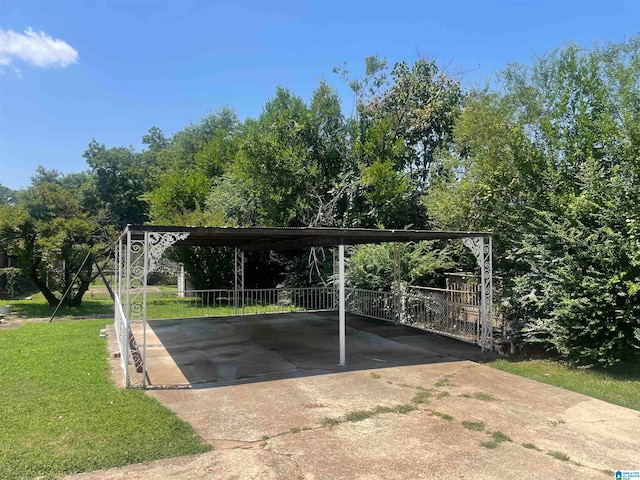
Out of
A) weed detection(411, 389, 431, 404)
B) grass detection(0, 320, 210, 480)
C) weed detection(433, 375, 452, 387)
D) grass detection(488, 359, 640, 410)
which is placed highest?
grass detection(0, 320, 210, 480)

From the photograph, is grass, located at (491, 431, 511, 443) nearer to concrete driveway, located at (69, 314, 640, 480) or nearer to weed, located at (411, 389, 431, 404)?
concrete driveway, located at (69, 314, 640, 480)

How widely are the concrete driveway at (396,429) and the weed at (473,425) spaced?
0.4 inches

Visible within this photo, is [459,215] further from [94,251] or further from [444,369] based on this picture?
[94,251]

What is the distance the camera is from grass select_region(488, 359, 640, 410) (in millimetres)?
5977

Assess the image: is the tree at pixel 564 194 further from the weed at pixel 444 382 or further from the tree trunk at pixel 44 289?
the tree trunk at pixel 44 289

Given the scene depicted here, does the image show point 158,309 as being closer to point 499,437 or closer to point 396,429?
point 396,429

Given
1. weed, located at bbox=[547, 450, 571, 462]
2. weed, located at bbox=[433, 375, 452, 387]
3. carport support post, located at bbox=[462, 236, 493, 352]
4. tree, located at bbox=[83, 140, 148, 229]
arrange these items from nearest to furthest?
weed, located at bbox=[547, 450, 571, 462], weed, located at bbox=[433, 375, 452, 387], carport support post, located at bbox=[462, 236, 493, 352], tree, located at bbox=[83, 140, 148, 229]

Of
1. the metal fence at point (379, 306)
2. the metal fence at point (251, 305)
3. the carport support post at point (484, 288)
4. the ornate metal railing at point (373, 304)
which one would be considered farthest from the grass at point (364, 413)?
the metal fence at point (251, 305)

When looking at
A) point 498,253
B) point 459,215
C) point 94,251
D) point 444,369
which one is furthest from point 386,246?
point 94,251

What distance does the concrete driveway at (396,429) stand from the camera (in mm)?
3805

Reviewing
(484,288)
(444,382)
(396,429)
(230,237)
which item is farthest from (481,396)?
(230,237)

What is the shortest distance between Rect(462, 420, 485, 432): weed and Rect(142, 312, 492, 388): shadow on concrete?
2.64 m

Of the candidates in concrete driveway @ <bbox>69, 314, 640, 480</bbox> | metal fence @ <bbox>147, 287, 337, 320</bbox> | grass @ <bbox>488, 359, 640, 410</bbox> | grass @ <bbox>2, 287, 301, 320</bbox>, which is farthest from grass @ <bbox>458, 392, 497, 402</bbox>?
grass @ <bbox>2, 287, 301, 320</bbox>

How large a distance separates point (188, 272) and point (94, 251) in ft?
13.9
